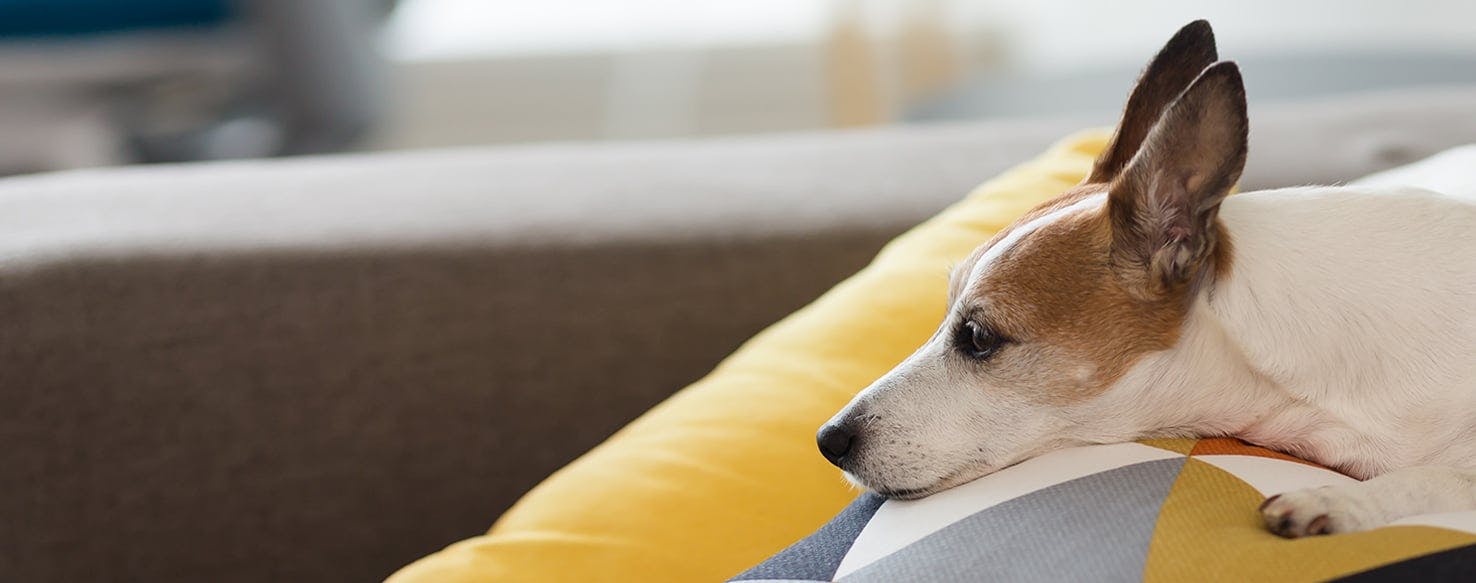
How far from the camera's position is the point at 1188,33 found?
1036 mm

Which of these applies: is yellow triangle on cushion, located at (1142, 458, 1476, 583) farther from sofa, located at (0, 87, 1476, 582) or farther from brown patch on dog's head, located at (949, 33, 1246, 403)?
sofa, located at (0, 87, 1476, 582)

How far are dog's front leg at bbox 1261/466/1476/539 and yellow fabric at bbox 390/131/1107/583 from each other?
1.15 ft

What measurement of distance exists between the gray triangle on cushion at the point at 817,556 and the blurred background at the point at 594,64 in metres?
1.89

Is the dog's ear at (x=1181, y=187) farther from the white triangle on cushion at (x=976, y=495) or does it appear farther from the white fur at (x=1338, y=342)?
the white triangle on cushion at (x=976, y=495)

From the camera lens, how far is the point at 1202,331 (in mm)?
946

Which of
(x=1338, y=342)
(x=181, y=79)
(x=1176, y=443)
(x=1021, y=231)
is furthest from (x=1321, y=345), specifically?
(x=181, y=79)

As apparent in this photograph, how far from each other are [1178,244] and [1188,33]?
0.21 meters

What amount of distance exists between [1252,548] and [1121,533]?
73mm

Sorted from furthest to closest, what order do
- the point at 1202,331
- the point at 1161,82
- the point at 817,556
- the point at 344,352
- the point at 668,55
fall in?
the point at 668,55 < the point at 344,352 < the point at 1161,82 < the point at 1202,331 < the point at 817,556

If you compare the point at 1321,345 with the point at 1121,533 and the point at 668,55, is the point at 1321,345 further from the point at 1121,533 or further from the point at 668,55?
the point at 668,55

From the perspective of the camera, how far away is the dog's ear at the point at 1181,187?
34.3 inches

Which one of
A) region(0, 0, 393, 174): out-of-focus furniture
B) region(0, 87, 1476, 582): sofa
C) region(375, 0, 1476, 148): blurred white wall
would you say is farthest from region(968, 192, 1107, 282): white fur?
region(375, 0, 1476, 148): blurred white wall

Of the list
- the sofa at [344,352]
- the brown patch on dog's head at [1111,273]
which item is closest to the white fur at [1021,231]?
the brown patch on dog's head at [1111,273]

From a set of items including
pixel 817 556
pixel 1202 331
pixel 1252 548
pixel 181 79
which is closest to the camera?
pixel 1252 548
